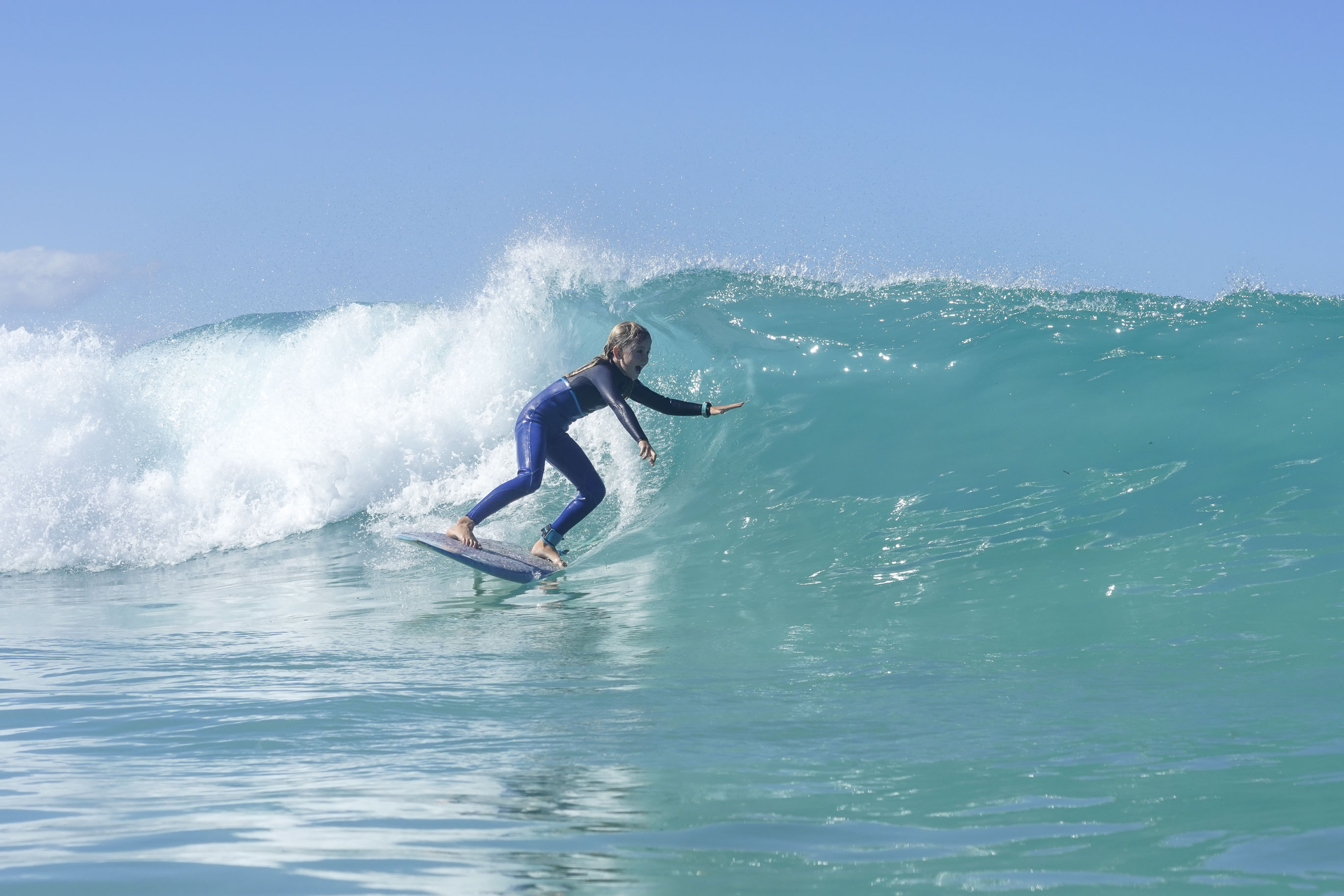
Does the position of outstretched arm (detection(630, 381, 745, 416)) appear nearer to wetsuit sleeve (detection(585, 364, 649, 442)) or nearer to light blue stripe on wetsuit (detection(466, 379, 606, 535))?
wetsuit sleeve (detection(585, 364, 649, 442))

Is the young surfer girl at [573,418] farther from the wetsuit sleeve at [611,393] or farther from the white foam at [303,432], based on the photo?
the white foam at [303,432]

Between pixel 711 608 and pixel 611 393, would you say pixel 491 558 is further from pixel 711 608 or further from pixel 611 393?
pixel 711 608

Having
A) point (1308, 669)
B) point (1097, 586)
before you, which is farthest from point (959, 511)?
point (1308, 669)

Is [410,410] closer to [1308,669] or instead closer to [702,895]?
[1308,669]

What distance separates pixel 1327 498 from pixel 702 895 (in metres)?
6.27

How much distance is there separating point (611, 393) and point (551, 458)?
824mm

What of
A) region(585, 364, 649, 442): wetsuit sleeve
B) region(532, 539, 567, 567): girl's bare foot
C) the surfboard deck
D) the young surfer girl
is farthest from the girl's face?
the surfboard deck

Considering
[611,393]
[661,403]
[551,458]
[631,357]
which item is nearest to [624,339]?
[631,357]

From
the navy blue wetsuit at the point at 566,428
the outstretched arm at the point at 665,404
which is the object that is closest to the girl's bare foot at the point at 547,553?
the navy blue wetsuit at the point at 566,428

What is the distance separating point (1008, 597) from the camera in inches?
228

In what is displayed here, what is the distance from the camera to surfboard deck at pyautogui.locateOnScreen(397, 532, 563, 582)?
7.16m

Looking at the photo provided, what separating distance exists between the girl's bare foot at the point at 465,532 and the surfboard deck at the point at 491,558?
0.02 meters

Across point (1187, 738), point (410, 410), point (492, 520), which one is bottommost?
point (1187, 738)

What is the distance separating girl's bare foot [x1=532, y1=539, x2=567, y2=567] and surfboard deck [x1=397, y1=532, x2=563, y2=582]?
3cm
